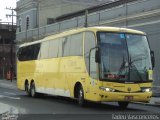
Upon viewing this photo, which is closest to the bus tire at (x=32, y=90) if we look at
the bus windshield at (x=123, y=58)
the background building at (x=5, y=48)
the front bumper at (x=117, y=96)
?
the bus windshield at (x=123, y=58)

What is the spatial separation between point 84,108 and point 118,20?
1967 cm

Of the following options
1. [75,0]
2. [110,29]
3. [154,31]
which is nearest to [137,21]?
[154,31]

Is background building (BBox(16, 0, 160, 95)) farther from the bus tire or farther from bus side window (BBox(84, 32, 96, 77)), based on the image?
bus side window (BBox(84, 32, 96, 77))

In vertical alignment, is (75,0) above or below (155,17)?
above

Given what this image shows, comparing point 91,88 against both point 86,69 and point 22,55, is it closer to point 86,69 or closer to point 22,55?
point 86,69

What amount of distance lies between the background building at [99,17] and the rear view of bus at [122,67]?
41.8 ft

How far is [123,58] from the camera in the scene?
763 inches

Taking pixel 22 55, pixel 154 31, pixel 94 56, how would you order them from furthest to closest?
pixel 154 31
pixel 22 55
pixel 94 56

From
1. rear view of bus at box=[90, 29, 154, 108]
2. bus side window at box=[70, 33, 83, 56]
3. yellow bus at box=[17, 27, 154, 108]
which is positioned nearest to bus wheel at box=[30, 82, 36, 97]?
yellow bus at box=[17, 27, 154, 108]

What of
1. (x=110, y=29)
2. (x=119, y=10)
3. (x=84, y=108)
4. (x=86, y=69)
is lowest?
(x=84, y=108)

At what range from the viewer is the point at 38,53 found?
2820 cm

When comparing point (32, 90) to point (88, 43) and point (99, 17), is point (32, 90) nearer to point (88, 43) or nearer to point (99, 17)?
point (88, 43)

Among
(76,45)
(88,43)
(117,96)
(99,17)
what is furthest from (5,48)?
(117,96)

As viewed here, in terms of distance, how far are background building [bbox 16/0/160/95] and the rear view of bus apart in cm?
1274
